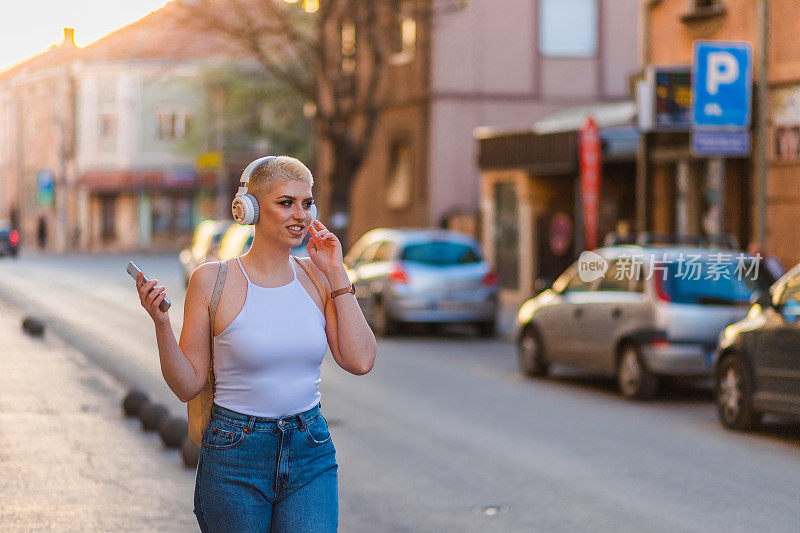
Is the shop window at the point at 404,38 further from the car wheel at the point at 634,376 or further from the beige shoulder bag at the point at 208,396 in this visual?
the beige shoulder bag at the point at 208,396

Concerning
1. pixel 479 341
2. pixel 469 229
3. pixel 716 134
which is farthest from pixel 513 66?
pixel 716 134

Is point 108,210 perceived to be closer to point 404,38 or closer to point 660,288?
point 404,38

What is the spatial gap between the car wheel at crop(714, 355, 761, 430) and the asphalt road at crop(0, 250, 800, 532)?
0.48ft

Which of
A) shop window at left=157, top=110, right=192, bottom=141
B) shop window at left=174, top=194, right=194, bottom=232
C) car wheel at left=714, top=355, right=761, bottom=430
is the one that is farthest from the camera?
shop window at left=157, top=110, right=192, bottom=141

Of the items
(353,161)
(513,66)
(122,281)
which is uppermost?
(513,66)

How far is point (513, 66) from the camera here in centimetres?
3725

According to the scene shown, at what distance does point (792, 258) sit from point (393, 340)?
19.1 ft

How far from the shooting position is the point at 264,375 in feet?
14.4

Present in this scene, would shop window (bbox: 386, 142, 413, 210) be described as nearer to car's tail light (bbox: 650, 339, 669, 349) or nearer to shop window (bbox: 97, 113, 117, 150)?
car's tail light (bbox: 650, 339, 669, 349)

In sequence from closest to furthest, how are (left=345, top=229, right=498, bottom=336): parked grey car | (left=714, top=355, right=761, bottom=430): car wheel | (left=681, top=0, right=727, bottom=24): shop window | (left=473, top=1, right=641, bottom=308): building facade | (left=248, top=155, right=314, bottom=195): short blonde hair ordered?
(left=248, top=155, right=314, bottom=195): short blonde hair
(left=714, top=355, right=761, bottom=430): car wheel
(left=345, top=229, right=498, bottom=336): parked grey car
(left=681, top=0, right=727, bottom=24): shop window
(left=473, top=1, right=641, bottom=308): building facade

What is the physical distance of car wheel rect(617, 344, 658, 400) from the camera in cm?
1427

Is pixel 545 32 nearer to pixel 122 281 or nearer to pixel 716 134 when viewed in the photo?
pixel 122 281

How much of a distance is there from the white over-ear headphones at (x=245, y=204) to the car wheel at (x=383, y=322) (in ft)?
58.7

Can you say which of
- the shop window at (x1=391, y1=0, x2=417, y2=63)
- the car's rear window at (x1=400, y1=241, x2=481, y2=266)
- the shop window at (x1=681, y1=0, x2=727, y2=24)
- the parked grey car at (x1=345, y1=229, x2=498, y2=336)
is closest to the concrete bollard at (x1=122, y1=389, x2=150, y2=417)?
the parked grey car at (x1=345, y1=229, x2=498, y2=336)
